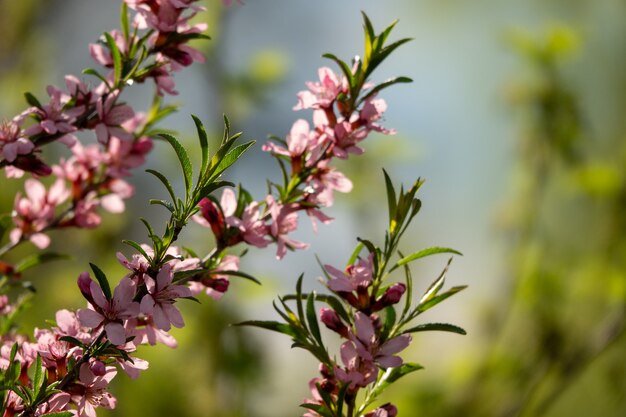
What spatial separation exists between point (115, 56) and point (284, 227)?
20 centimetres

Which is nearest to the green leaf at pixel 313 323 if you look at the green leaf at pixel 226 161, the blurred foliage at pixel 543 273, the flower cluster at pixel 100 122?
the green leaf at pixel 226 161

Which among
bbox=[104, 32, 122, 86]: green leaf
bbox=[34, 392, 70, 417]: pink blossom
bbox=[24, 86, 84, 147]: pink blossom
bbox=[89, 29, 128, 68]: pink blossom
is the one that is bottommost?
bbox=[34, 392, 70, 417]: pink blossom

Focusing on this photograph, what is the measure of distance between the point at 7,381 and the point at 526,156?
55.9 inches

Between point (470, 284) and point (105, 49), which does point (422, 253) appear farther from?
point (470, 284)

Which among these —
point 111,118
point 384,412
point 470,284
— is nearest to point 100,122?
point 111,118

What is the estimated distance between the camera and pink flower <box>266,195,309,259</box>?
23.6 inches

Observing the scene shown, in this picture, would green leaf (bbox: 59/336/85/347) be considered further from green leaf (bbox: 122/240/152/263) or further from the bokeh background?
the bokeh background

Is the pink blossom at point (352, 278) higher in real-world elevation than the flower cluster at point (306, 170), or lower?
lower

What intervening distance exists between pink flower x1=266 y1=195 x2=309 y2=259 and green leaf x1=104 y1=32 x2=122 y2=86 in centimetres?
17

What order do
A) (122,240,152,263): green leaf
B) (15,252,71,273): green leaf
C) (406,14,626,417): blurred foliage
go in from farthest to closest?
(406,14,626,417): blurred foliage, (15,252,71,273): green leaf, (122,240,152,263): green leaf

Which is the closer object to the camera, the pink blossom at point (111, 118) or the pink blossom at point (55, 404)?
the pink blossom at point (55, 404)

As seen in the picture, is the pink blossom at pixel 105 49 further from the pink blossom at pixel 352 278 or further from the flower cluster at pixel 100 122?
the pink blossom at pixel 352 278

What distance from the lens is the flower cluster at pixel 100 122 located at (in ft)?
1.99

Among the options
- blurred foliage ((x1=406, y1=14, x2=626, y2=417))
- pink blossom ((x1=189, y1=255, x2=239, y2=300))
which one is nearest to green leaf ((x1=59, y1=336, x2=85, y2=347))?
pink blossom ((x1=189, y1=255, x2=239, y2=300))
